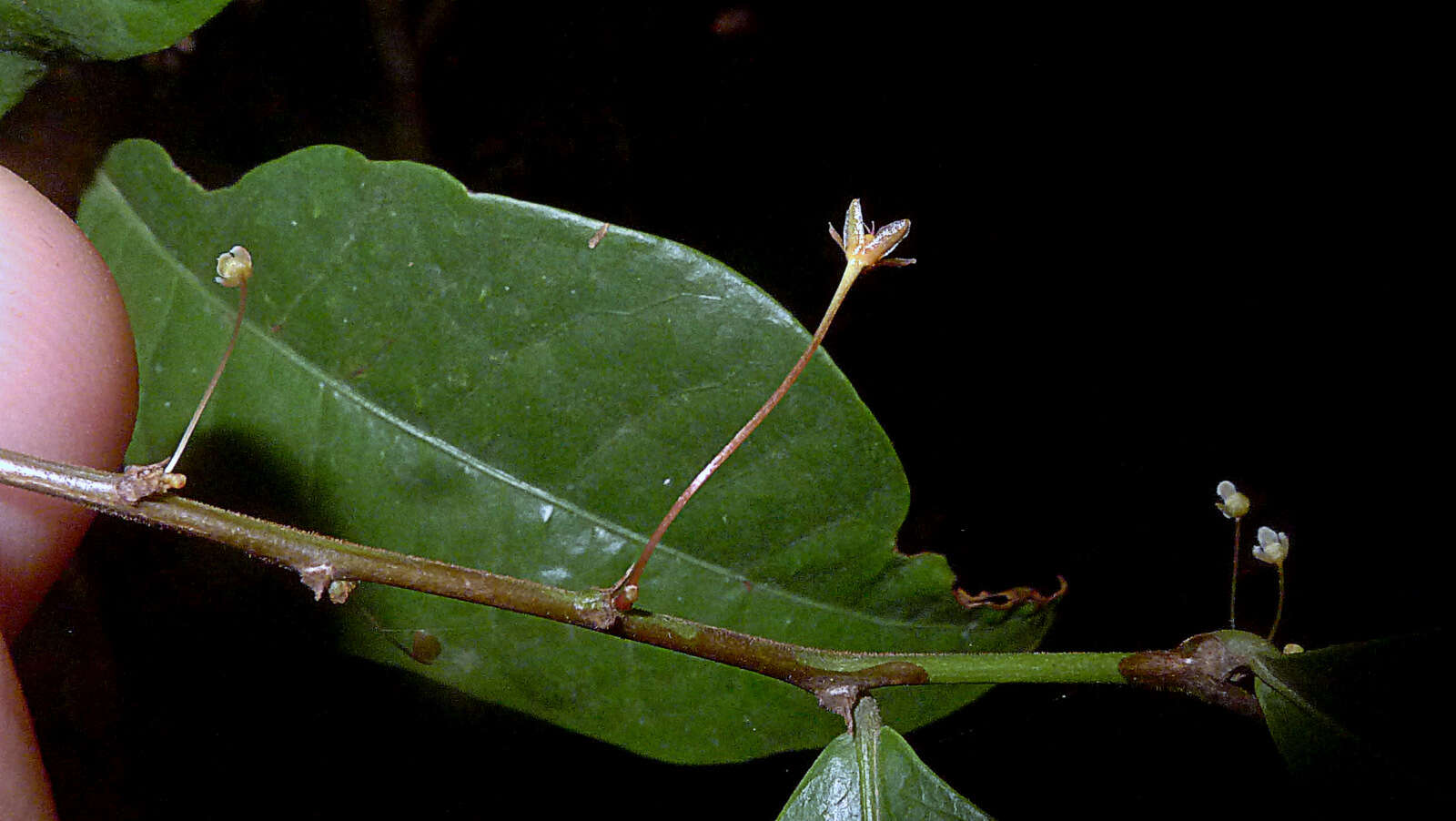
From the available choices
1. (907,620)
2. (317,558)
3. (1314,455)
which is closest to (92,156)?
(317,558)

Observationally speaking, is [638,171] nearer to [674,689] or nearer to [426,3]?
[426,3]

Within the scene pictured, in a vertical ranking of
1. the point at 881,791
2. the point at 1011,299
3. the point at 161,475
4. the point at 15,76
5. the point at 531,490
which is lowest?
the point at 881,791

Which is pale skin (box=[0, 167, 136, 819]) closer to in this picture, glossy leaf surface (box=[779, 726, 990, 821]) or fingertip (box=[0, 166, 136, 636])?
fingertip (box=[0, 166, 136, 636])

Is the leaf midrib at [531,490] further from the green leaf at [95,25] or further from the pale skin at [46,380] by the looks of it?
the green leaf at [95,25]

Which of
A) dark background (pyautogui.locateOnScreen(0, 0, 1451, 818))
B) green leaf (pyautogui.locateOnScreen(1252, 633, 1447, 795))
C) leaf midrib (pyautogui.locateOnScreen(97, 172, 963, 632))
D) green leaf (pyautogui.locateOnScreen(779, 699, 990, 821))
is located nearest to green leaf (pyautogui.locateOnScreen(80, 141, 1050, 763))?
leaf midrib (pyautogui.locateOnScreen(97, 172, 963, 632))

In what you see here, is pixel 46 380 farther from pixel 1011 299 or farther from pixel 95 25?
pixel 1011 299

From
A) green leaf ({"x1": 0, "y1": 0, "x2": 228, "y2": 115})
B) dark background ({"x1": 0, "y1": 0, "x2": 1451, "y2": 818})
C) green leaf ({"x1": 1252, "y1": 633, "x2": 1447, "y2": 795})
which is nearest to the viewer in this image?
green leaf ({"x1": 1252, "y1": 633, "x2": 1447, "y2": 795})

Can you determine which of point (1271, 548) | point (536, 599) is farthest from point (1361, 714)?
point (536, 599)
